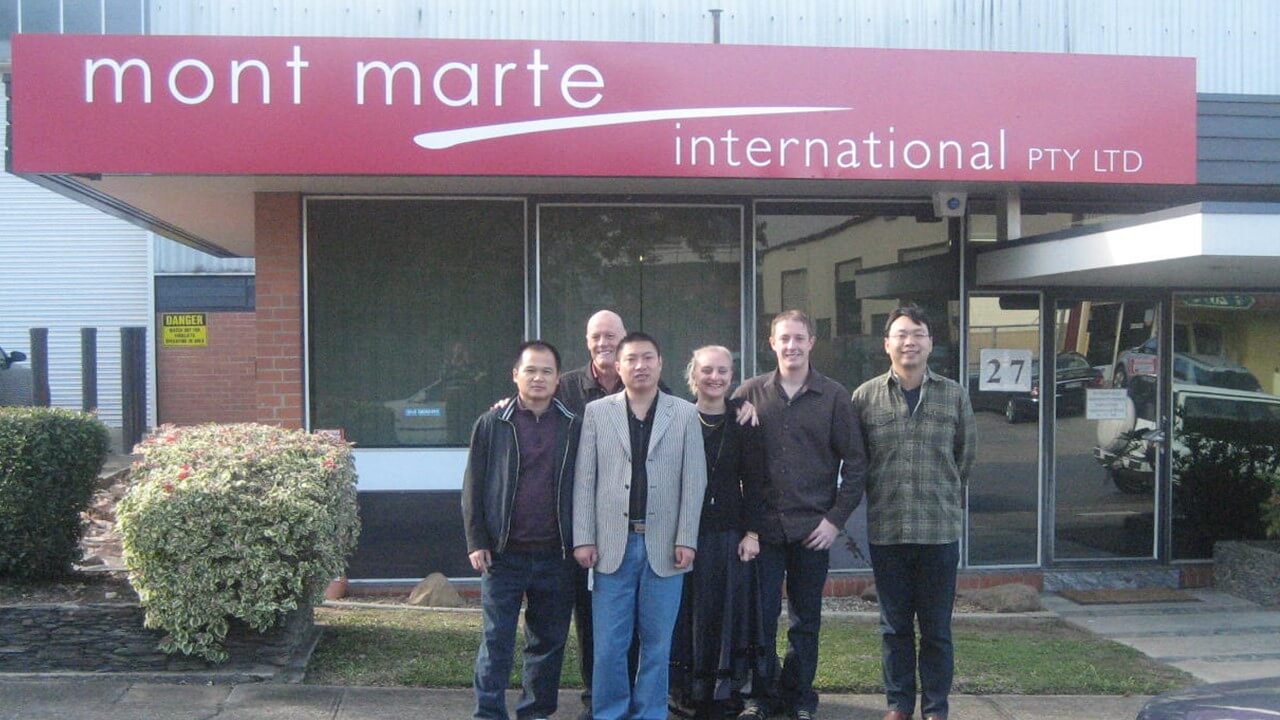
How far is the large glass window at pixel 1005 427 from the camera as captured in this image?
8.49 metres

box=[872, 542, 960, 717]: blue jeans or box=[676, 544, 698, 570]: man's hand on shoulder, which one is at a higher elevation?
box=[676, 544, 698, 570]: man's hand on shoulder

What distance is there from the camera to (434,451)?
314 inches

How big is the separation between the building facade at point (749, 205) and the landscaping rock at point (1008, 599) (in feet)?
1.43

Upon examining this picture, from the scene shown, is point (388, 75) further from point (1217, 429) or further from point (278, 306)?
point (1217, 429)

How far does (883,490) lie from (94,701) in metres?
3.71

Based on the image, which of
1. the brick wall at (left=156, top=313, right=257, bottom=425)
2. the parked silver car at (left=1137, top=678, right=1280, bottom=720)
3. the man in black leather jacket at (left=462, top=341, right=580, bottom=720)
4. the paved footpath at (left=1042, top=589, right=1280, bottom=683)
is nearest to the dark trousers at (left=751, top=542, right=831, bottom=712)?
the man in black leather jacket at (left=462, top=341, right=580, bottom=720)

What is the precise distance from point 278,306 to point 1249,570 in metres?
6.95

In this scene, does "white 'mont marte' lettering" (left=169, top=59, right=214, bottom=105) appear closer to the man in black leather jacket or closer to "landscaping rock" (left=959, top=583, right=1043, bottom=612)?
the man in black leather jacket

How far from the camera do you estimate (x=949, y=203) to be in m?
7.96

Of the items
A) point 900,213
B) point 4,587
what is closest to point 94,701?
point 4,587

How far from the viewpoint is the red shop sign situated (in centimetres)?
648

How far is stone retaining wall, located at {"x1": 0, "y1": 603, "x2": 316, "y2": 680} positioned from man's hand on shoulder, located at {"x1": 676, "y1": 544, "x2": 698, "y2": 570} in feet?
7.17

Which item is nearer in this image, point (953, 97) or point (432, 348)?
point (953, 97)

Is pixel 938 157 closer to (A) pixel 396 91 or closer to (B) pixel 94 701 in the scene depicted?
(A) pixel 396 91
